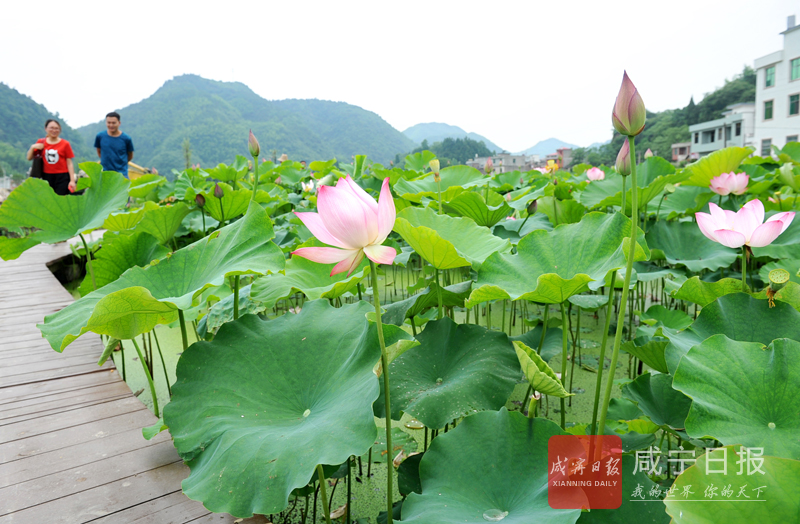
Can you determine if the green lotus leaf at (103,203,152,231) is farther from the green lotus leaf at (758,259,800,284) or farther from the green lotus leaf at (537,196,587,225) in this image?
the green lotus leaf at (758,259,800,284)

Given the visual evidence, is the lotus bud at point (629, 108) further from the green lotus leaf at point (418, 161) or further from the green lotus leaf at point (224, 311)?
the green lotus leaf at point (418, 161)

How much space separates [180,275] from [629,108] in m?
0.93

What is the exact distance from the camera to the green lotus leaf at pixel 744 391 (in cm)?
63

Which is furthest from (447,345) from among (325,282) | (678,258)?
(678,258)

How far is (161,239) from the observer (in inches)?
73.5

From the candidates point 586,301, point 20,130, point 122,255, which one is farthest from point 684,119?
point 20,130

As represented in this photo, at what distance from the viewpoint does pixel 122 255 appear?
4.35 feet

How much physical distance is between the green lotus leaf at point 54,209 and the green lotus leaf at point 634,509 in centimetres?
165

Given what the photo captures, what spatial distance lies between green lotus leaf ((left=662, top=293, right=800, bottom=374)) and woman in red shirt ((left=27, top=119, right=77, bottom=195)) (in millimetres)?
4514

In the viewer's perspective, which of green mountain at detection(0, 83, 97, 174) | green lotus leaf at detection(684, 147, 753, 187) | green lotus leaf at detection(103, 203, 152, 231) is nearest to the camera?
green lotus leaf at detection(103, 203, 152, 231)

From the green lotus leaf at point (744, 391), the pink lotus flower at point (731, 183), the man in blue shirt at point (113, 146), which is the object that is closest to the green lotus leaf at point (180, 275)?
the green lotus leaf at point (744, 391)

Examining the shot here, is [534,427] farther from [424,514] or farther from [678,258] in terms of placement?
[678,258]

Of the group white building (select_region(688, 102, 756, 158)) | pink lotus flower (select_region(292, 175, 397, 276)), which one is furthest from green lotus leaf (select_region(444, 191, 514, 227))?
white building (select_region(688, 102, 756, 158))

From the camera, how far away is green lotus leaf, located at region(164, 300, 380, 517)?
24.7 inches
